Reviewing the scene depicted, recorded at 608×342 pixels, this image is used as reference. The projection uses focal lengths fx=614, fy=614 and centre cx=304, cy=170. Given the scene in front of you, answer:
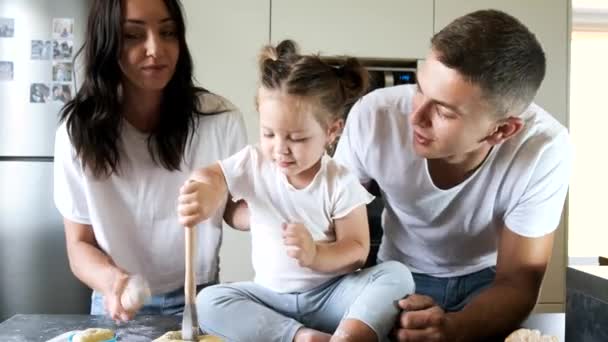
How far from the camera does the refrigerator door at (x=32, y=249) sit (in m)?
2.21

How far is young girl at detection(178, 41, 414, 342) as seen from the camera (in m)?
0.93

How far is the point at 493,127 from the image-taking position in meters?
1.16

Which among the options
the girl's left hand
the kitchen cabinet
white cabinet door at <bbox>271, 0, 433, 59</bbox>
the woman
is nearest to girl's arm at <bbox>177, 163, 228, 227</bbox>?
the girl's left hand

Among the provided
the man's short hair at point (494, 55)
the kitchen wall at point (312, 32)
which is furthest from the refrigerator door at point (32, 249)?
the man's short hair at point (494, 55)

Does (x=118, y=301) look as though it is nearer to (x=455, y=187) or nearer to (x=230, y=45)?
(x=455, y=187)

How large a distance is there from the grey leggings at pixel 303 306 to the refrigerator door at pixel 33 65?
150 cm

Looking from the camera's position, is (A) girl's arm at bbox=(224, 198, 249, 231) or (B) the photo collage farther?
(B) the photo collage

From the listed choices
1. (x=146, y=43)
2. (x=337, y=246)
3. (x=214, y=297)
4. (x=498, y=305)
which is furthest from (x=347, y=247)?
(x=146, y=43)

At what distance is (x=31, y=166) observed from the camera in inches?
86.8

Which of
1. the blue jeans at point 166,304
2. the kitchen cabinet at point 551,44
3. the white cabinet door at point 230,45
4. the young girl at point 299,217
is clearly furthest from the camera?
the kitchen cabinet at point 551,44

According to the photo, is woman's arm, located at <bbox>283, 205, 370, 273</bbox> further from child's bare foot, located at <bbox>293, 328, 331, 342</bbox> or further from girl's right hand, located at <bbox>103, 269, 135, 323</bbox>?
girl's right hand, located at <bbox>103, 269, 135, 323</bbox>

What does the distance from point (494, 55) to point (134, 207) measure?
78 cm

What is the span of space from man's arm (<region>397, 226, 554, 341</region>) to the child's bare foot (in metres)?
0.13

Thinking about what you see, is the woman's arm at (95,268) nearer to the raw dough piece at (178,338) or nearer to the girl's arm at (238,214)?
the raw dough piece at (178,338)
